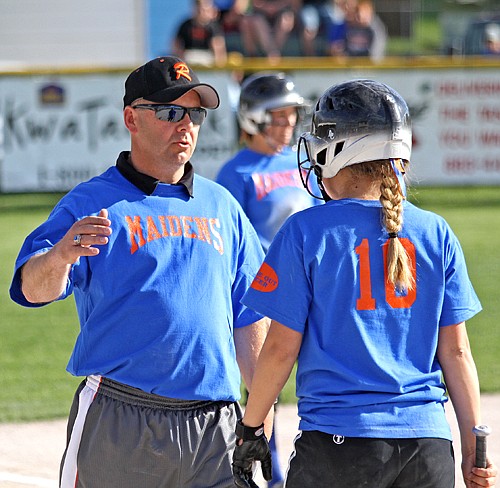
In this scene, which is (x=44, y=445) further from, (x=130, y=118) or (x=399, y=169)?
(x=399, y=169)

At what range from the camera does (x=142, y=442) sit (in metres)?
3.73

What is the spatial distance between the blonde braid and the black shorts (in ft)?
1.57

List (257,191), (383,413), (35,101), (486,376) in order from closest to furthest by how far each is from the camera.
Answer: (383,413), (257,191), (486,376), (35,101)

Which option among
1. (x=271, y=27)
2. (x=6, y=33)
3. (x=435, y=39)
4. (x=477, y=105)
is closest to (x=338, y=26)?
(x=271, y=27)

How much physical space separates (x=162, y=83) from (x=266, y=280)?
1.01 meters

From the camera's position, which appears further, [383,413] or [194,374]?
[194,374]

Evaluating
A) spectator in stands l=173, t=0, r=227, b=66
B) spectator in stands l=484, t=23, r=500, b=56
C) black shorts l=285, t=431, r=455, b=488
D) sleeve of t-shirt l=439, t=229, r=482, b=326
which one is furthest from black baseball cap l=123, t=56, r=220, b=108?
spectator in stands l=484, t=23, r=500, b=56

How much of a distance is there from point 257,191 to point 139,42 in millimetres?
19974

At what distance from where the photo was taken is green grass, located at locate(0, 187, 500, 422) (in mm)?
7683

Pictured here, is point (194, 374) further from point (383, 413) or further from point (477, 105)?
point (477, 105)

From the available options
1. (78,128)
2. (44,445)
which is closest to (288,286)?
(44,445)

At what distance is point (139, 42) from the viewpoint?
25.4 metres

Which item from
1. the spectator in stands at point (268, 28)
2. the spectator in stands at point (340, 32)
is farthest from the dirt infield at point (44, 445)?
the spectator in stands at point (340, 32)

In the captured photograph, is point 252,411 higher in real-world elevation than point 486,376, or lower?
higher
